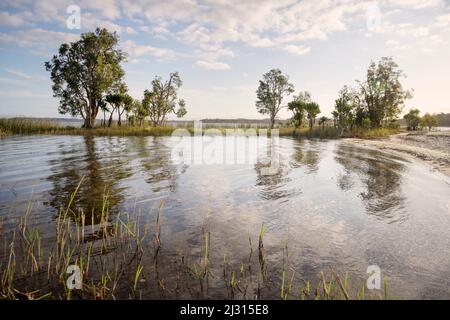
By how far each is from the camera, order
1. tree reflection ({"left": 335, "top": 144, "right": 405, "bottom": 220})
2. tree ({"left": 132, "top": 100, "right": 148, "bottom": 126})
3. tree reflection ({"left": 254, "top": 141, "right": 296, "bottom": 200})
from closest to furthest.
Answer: tree reflection ({"left": 335, "top": 144, "right": 405, "bottom": 220})
tree reflection ({"left": 254, "top": 141, "right": 296, "bottom": 200})
tree ({"left": 132, "top": 100, "right": 148, "bottom": 126})

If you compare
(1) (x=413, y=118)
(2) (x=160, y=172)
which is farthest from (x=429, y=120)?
(2) (x=160, y=172)

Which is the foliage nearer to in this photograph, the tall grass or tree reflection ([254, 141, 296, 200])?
the tall grass

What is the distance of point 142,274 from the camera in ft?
15.9

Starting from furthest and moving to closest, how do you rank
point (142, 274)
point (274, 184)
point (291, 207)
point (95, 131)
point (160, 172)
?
1. point (95, 131)
2. point (160, 172)
3. point (274, 184)
4. point (291, 207)
5. point (142, 274)

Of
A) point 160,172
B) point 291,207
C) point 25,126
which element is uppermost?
point 25,126

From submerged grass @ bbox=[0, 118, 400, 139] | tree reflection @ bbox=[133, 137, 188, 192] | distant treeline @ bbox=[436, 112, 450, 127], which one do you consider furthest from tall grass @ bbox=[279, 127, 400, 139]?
distant treeline @ bbox=[436, 112, 450, 127]

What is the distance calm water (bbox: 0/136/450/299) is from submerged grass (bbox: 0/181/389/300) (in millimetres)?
384

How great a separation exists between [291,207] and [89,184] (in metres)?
8.43

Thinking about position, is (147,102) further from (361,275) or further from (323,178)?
(361,275)

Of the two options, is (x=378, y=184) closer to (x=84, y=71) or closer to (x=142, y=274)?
(x=142, y=274)

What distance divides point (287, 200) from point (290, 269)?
482 centimetres

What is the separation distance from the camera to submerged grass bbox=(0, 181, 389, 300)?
4246 mm

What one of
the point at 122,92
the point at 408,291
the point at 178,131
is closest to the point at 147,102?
the point at 122,92

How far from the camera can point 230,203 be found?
946cm
